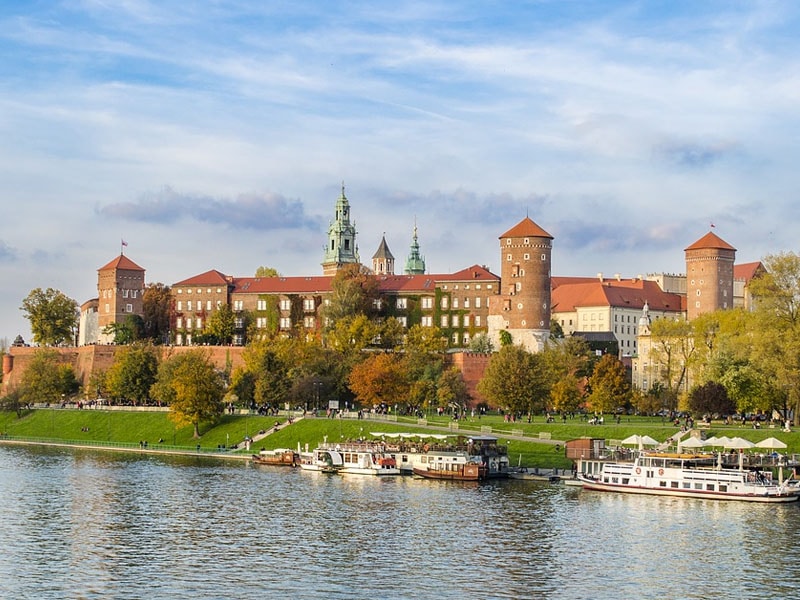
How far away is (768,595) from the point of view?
43.0 metres

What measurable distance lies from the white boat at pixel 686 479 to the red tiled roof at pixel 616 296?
88.1 metres

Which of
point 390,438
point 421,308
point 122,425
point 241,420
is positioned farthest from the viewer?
point 421,308

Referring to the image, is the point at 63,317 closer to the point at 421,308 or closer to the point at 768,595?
the point at 421,308

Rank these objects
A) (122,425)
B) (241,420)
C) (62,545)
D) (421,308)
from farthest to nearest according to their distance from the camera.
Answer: (421,308)
(122,425)
(241,420)
(62,545)

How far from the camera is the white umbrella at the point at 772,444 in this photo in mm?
71906

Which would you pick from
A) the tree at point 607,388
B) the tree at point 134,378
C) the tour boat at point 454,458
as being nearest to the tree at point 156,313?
the tree at point 134,378

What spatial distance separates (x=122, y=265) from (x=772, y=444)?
287 feet

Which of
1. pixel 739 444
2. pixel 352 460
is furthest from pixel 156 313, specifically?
pixel 739 444

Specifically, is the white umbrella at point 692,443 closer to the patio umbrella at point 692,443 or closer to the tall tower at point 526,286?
the patio umbrella at point 692,443

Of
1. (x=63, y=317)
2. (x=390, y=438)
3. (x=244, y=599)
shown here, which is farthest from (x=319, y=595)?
(x=63, y=317)

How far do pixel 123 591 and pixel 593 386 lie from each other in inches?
2608

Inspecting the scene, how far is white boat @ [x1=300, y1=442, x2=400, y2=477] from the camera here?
79.0 metres

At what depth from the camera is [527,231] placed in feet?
413

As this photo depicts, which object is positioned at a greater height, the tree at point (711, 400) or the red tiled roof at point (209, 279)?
the red tiled roof at point (209, 279)
